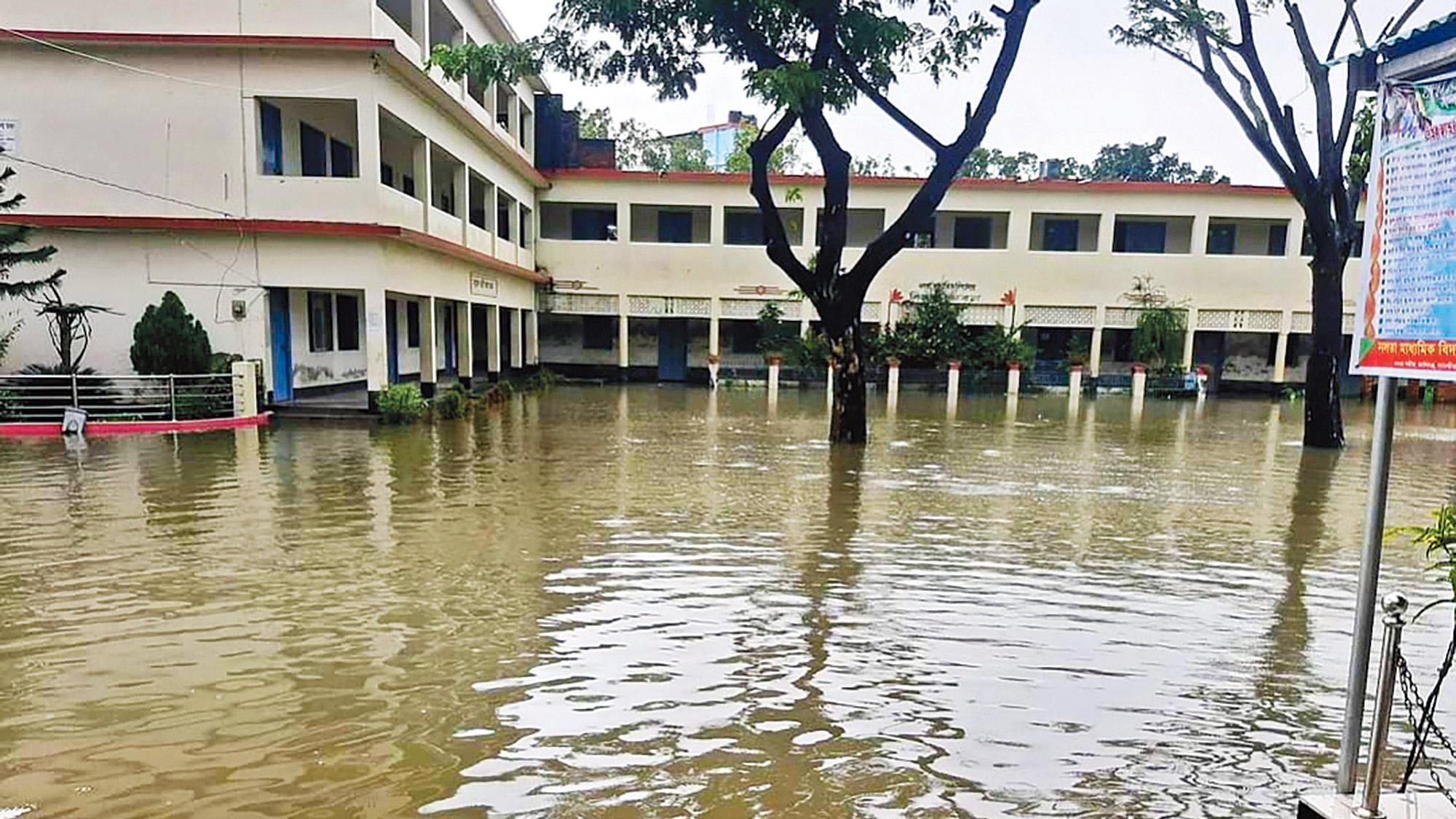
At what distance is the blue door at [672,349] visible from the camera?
3025 cm

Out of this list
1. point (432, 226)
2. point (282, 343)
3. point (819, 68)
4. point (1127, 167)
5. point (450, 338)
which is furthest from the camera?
point (1127, 167)

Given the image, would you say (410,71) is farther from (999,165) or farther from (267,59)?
(999,165)

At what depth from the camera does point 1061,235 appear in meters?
29.7

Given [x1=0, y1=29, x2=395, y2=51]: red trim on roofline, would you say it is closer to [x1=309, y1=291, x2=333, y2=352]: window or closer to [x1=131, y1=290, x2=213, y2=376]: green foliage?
[x1=131, y1=290, x2=213, y2=376]: green foliage

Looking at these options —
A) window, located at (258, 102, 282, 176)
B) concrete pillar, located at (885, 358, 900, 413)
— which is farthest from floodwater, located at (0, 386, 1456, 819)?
concrete pillar, located at (885, 358, 900, 413)

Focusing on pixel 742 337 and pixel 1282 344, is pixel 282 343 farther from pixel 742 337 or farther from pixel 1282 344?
pixel 1282 344

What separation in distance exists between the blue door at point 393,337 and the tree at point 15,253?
292 inches

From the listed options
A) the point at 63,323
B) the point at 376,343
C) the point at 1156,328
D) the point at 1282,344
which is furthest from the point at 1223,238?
the point at 63,323

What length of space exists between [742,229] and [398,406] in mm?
16770

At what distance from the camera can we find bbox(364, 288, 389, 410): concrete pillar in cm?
1541

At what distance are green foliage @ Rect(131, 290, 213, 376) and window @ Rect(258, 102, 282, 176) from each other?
124 inches

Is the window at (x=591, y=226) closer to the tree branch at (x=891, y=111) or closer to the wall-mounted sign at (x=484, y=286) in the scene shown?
the wall-mounted sign at (x=484, y=286)

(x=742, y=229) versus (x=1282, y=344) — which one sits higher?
(x=742, y=229)

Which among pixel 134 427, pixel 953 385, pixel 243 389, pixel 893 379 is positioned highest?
pixel 243 389
